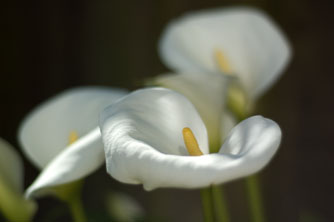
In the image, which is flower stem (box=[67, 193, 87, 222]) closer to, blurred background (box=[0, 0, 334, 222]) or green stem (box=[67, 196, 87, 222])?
green stem (box=[67, 196, 87, 222])

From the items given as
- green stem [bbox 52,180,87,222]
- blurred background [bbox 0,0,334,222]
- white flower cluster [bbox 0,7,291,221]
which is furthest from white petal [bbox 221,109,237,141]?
blurred background [bbox 0,0,334,222]

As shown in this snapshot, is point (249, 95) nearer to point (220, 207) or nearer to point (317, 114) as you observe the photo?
point (220, 207)

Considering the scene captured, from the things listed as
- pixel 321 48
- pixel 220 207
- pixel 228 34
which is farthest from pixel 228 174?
pixel 321 48

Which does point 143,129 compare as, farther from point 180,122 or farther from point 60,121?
point 60,121

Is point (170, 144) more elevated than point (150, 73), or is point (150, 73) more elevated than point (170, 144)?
point (170, 144)

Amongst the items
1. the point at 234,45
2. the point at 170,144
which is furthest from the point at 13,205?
the point at 234,45

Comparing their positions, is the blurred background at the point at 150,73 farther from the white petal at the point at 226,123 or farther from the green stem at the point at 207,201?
the green stem at the point at 207,201
